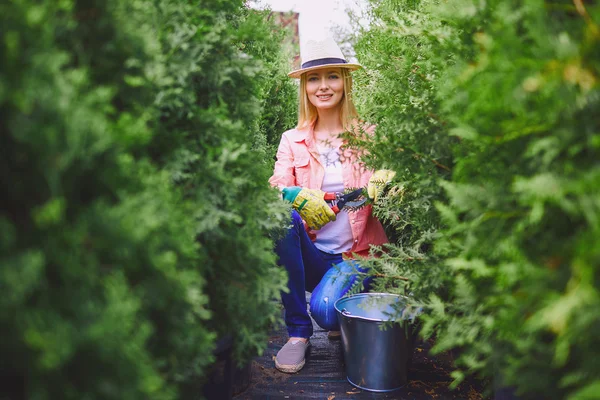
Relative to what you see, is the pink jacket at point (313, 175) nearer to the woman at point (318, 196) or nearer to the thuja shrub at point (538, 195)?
the woman at point (318, 196)

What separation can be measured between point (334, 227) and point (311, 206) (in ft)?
1.68

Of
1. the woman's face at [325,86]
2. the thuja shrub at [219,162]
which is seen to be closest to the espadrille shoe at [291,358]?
the thuja shrub at [219,162]

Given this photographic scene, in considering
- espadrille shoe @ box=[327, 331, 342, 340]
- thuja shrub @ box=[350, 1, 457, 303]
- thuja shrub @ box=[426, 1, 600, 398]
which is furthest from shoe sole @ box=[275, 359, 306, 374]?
thuja shrub @ box=[426, 1, 600, 398]

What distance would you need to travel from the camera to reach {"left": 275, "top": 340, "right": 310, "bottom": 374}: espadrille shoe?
9.06 ft

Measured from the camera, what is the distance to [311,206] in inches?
117

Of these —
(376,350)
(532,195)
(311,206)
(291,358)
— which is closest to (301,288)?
(291,358)

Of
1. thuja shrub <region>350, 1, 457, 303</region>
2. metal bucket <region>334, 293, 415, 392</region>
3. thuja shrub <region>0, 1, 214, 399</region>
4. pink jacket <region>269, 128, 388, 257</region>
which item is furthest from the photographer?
pink jacket <region>269, 128, 388, 257</region>

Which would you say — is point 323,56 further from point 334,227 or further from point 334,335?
point 334,335

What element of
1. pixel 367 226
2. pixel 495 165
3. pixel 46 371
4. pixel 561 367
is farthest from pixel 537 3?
pixel 367 226

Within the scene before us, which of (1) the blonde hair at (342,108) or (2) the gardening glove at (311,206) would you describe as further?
(1) the blonde hair at (342,108)

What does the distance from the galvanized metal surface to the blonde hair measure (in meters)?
1.79

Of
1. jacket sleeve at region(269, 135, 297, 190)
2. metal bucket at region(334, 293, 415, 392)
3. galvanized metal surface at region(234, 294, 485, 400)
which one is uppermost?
jacket sleeve at region(269, 135, 297, 190)

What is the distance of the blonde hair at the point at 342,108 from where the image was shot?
11.6 feet

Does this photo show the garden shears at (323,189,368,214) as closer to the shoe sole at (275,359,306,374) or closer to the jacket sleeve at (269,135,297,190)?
the jacket sleeve at (269,135,297,190)
